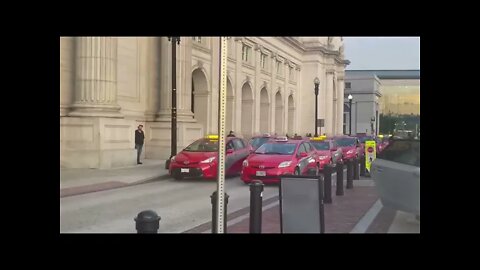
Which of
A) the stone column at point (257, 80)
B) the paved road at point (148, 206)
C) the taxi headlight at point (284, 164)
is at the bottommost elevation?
the paved road at point (148, 206)

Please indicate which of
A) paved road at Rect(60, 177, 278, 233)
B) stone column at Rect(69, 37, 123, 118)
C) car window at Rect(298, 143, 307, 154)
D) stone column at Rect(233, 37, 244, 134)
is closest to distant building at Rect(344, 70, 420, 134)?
paved road at Rect(60, 177, 278, 233)

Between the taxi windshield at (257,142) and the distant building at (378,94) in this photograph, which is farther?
the taxi windshield at (257,142)

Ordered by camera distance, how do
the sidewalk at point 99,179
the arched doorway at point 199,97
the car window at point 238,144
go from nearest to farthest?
the sidewalk at point 99,179 → the car window at point 238,144 → the arched doorway at point 199,97

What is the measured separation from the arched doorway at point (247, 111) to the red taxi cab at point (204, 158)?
31cm

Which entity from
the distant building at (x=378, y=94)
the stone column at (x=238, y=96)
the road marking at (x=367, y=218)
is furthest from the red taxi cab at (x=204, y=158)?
the road marking at (x=367, y=218)

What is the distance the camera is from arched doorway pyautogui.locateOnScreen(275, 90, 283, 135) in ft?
24.3

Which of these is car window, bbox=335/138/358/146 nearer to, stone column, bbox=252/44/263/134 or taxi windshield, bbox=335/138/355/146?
taxi windshield, bbox=335/138/355/146

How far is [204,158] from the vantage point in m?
8.68

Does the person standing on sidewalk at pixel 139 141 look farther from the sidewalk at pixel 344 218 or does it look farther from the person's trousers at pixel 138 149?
the sidewalk at pixel 344 218

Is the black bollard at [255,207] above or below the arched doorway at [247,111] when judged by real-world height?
below

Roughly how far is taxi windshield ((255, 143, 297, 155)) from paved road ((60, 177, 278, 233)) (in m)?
2.80

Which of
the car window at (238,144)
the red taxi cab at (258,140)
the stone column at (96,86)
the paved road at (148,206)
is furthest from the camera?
the stone column at (96,86)

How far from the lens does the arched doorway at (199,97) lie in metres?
12.3
